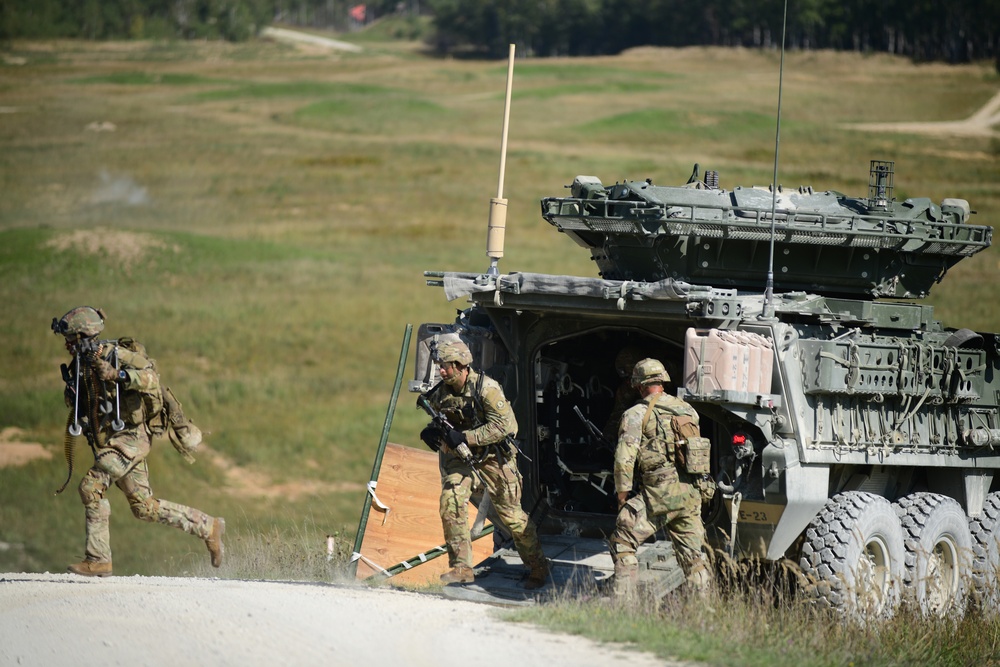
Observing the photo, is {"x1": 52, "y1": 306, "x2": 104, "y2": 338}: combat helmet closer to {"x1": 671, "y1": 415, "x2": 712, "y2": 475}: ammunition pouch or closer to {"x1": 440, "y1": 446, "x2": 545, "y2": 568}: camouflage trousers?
{"x1": 440, "y1": 446, "x2": 545, "y2": 568}: camouflage trousers

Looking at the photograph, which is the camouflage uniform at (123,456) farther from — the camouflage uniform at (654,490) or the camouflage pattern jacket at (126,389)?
the camouflage uniform at (654,490)

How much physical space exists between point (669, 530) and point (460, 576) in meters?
1.63

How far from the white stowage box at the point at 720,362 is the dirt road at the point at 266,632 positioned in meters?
1.96

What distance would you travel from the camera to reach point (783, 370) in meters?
10.1

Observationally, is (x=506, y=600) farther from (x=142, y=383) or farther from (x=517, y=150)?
(x=517, y=150)

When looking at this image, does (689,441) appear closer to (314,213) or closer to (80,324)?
(80,324)

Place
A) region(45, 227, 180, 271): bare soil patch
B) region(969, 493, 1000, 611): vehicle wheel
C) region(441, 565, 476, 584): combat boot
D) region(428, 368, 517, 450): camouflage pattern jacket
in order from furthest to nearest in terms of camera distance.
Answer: region(45, 227, 180, 271): bare soil patch < region(969, 493, 1000, 611): vehicle wheel < region(441, 565, 476, 584): combat boot < region(428, 368, 517, 450): camouflage pattern jacket

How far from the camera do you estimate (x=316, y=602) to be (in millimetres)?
9531

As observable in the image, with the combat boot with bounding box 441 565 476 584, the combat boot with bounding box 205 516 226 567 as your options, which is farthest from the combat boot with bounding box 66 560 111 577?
A: the combat boot with bounding box 441 565 476 584

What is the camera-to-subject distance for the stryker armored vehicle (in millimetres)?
10078

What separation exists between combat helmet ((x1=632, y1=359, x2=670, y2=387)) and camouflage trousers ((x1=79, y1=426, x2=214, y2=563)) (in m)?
3.52

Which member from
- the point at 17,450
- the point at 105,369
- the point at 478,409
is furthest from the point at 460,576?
the point at 17,450

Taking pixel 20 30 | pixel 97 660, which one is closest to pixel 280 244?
pixel 97 660

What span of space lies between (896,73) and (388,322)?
129 feet
